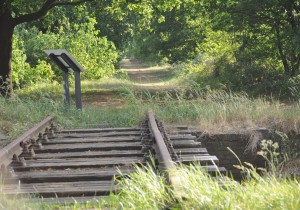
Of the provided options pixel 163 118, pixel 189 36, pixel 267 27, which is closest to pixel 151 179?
pixel 163 118

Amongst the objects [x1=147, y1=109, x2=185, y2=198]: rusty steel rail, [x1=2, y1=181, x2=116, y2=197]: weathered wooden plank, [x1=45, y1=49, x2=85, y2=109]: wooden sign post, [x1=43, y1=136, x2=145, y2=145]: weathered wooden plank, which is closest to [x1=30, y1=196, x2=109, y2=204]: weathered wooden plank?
[x1=2, y1=181, x2=116, y2=197]: weathered wooden plank

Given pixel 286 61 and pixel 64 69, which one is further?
pixel 286 61

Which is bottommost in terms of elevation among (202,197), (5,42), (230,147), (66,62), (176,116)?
(230,147)

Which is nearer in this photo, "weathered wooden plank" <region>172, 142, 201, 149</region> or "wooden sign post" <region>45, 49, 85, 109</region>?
"weathered wooden plank" <region>172, 142, 201, 149</region>

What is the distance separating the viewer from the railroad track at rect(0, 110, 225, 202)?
5184 mm

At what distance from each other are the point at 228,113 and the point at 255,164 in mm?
1365

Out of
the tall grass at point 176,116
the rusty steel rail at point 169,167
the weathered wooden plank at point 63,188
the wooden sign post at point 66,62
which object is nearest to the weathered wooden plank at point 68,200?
the weathered wooden plank at point 63,188

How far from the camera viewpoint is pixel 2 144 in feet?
25.0

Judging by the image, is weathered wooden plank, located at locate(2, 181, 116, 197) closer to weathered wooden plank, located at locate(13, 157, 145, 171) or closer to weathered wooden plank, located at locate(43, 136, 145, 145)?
weathered wooden plank, located at locate(13, 157, 145, 171)

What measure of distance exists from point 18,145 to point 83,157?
35.2 inches

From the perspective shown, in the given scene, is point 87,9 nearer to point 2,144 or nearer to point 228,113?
point 228,113

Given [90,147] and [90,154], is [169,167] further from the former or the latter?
[90,147]

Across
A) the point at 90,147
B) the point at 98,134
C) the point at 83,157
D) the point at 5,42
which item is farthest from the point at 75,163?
the point at 5,42

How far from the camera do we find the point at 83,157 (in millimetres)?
6969
